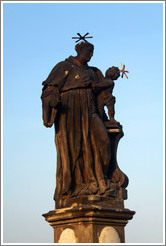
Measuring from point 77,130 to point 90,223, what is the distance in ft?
7.24

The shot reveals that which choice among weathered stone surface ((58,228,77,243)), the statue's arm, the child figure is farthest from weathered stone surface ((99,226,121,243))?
the statue's arm

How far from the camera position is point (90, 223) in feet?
36.5

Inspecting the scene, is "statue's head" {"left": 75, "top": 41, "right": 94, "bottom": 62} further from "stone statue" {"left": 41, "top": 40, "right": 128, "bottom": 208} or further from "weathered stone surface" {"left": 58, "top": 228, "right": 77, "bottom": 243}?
"weathered stone surface" {"left": 58, "top": 228, "right": 77, "bottom": 243}

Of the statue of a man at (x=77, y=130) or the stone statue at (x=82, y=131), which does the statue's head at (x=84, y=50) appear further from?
the statue of a man at (x=77, y=130)

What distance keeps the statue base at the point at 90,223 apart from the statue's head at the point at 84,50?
3555 millimetres

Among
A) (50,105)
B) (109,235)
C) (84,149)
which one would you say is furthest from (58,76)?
(109,235)

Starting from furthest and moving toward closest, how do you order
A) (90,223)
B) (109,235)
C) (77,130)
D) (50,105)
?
(77,130)
(50,105)
(109,235)
(90,223)

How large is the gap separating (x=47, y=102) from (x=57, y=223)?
9.01 feet

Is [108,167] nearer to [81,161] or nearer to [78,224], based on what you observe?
[81,161]

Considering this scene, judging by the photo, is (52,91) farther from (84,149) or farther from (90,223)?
(90,223)

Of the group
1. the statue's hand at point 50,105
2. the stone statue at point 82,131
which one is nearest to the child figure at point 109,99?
the stone statue at point 82,131

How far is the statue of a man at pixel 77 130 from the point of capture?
11.9 meters

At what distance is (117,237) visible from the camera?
1148 centimetres

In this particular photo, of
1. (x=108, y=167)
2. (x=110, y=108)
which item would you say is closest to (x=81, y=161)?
(x=108, y=167)
